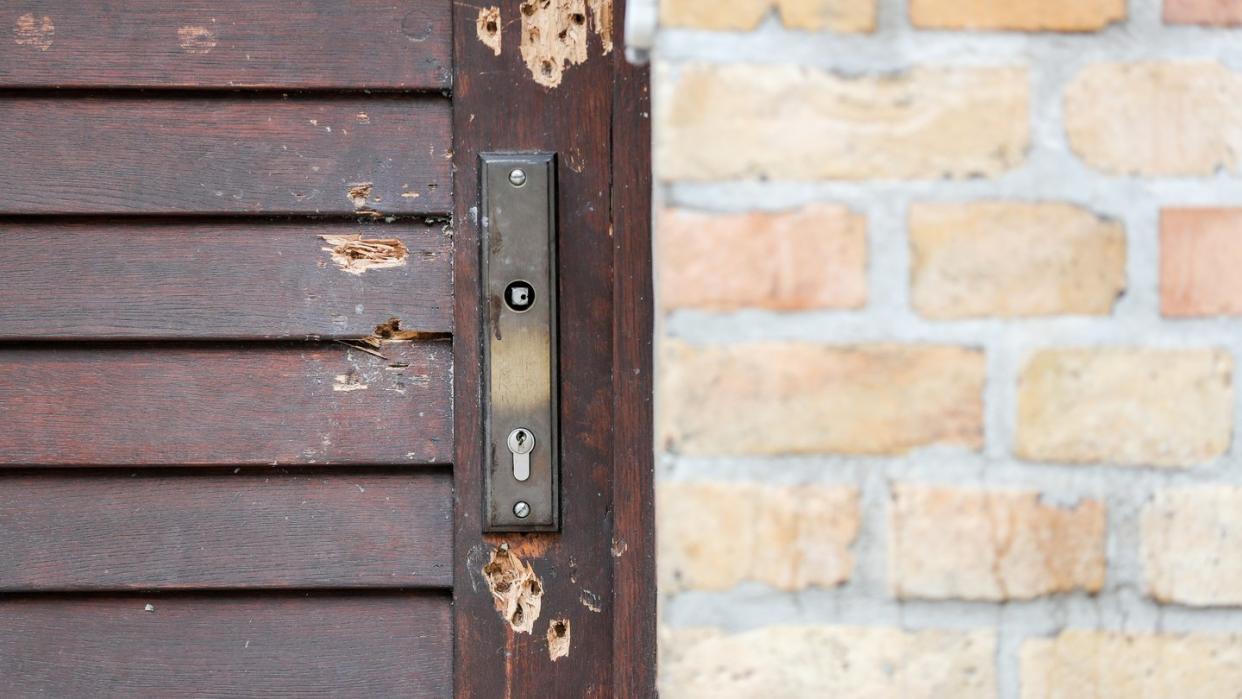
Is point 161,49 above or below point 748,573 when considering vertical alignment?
above

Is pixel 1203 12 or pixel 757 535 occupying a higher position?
pixel 1203 12

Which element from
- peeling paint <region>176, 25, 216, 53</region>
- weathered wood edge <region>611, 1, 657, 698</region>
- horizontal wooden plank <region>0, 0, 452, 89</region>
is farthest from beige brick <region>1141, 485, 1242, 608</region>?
peeling paint <region>176, 25, 216, 53</region>

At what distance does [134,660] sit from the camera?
836 mm

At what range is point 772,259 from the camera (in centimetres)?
51

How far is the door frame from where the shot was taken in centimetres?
84

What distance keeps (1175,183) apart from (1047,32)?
11cm

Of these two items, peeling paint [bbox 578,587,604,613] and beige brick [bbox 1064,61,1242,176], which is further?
peeling paint [bbox 578,587,604,613]

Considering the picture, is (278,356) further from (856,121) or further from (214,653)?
(856,121)

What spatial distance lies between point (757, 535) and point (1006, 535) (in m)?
0.13

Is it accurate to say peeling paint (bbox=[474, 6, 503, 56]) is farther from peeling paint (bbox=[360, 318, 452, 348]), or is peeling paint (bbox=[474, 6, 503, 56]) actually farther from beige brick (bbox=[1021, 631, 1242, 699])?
beige brick (bbox=[1021, 631, 1242, 699])

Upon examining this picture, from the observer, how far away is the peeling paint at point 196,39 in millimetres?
836

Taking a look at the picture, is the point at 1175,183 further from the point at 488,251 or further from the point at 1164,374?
the point at 488,251

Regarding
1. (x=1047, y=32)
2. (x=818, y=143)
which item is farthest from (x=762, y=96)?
(x=1047, y=32)

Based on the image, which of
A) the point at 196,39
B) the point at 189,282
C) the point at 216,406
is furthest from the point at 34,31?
the point at 216,406
